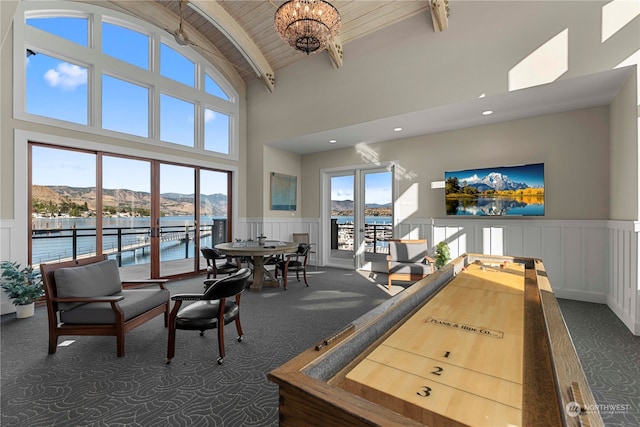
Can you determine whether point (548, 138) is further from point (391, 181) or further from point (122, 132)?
point (122, 132)

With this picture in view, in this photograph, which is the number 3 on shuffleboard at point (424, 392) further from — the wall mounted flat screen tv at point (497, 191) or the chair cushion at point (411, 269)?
the wall mounted flat screen tv at point (497, 191)

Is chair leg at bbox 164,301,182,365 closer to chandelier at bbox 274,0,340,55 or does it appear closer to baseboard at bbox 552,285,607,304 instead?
chandelier at bbox 274,0,340,55

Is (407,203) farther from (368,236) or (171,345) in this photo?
(171,345)

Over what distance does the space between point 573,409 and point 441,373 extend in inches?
12.0

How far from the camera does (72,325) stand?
2.58 metres

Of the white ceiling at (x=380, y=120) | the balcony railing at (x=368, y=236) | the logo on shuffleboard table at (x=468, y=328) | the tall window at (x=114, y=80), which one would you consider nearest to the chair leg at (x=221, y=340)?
the logo on shuffleboard table at (x=468, y=328)

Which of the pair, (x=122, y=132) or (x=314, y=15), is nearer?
(x=314, y=15)

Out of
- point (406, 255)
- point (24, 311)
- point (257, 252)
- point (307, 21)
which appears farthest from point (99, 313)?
point (406, 255)

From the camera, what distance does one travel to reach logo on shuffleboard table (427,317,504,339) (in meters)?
1.11

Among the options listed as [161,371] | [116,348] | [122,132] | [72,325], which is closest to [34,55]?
[122,132]

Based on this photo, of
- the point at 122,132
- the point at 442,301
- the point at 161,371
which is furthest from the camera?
the point at 122,132

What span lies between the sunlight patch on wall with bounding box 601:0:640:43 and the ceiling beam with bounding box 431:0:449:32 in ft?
5.64

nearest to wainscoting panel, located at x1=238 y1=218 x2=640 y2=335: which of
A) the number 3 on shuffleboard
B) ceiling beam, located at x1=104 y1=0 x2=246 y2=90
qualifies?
the number 3 on shuffleboard

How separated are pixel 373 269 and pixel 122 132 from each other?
5.55m
